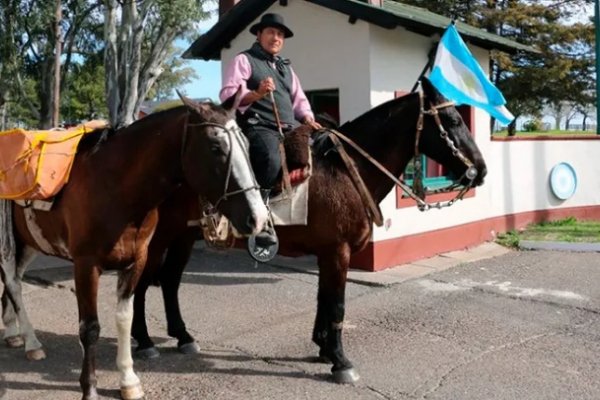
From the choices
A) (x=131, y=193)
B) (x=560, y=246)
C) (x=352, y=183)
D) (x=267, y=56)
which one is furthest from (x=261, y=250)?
(x=560, y=246)

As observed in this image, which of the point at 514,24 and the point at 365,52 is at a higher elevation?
the point at 514,24

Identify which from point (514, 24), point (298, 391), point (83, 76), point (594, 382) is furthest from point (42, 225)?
point (83, 76)

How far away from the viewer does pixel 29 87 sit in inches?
1028

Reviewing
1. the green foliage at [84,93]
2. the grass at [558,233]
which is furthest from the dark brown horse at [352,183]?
the green foliage at [84,93]

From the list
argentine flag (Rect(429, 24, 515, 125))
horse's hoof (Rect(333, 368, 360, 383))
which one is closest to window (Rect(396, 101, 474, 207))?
argentine flag (Rect(429, 24, 515, 125))

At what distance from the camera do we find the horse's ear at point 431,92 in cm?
446

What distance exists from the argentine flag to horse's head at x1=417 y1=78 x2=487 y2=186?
571 millimetres

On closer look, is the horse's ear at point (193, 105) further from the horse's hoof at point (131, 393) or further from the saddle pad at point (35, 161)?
the horse's hoof at point (131, 393)

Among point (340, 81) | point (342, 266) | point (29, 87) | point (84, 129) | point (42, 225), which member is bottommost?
point (342, 266)

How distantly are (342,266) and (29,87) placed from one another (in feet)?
83.9

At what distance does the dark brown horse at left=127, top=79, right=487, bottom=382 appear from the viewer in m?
4.39

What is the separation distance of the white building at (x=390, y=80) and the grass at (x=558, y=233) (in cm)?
22

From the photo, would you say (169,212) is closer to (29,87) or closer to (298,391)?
(298,391)

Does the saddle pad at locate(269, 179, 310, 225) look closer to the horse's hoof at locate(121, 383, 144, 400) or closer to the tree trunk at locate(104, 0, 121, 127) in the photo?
the horse's hoof at locate(121, 383, 144, 400)
